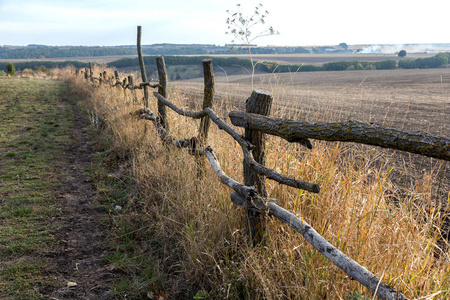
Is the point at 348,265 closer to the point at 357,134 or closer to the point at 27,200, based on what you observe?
the point at 357,134

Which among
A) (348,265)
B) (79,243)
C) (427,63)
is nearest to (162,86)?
(79,243)

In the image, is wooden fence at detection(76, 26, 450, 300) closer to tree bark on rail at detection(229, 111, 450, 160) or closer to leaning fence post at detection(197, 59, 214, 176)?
tree bark on rail at detection(229, 111, 450, 160)

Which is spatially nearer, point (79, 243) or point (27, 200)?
point (79, 243)

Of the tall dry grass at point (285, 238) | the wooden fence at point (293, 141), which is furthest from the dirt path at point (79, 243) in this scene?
the wooden fence at point (293, 141)

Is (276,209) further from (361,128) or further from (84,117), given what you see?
(84,117)

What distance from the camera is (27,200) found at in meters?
4.71

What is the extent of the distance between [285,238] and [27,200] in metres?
3.98

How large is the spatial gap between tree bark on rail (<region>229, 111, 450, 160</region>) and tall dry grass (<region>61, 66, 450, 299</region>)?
0.70 metres

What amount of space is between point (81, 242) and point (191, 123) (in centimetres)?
250

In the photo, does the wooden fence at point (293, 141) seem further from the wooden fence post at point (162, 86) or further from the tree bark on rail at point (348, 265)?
the wooden fence post at point (162, 86)

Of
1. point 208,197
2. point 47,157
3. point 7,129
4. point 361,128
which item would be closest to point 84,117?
point 7,129

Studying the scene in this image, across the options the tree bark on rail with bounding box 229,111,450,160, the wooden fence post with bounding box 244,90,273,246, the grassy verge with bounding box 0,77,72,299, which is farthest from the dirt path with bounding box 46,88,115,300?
the tree bark on rail with bounding box 229,111,450,160

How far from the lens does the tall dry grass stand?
7.20 ft

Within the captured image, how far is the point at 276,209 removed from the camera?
8.05ft
